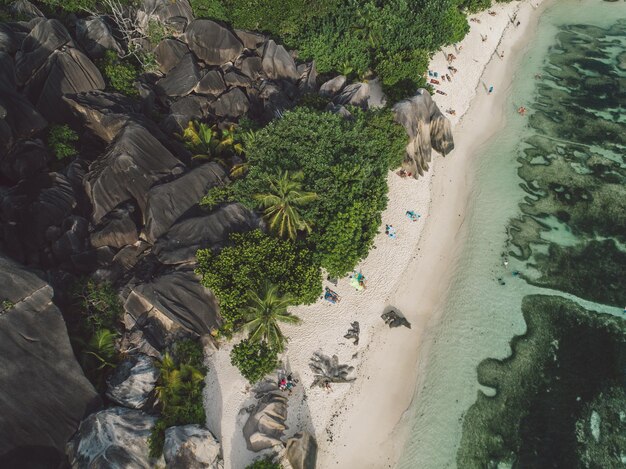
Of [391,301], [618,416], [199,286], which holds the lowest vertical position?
[618,416]

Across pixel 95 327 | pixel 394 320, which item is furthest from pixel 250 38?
pixel 394 320

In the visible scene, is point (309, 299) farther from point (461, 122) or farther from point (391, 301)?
point (461, 122)

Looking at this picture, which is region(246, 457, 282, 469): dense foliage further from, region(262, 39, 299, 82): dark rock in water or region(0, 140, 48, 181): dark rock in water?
region(262, 39, 299, 82): dark rock in water

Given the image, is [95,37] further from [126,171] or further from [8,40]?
[126,171]

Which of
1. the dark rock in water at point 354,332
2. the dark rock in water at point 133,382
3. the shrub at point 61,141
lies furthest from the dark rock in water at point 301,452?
the shrub at point 61,141

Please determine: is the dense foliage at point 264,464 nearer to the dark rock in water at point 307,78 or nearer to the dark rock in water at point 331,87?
the dark rock in water at point 331,87

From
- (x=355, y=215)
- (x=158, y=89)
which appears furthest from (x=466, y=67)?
A: (x=158, y=89)

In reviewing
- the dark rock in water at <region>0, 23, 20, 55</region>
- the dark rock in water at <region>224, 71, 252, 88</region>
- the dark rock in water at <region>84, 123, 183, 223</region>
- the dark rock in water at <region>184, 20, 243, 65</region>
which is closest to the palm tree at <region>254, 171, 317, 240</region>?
the dark rock in water at <region>84, 123, 183, 223</region>
